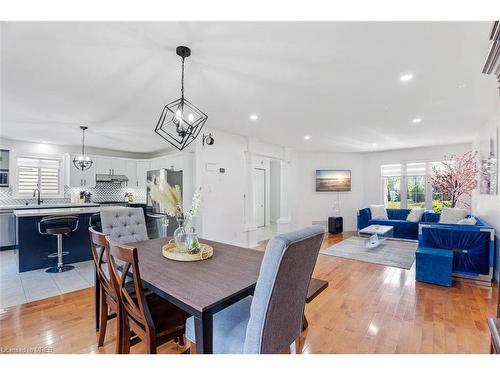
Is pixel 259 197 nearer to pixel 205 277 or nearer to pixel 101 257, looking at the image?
pixel 101 257

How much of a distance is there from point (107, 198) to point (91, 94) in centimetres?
468

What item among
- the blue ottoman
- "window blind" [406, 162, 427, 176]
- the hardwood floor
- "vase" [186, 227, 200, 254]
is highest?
"window blind" [406, 162, 427, 176]

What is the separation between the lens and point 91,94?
120 inches

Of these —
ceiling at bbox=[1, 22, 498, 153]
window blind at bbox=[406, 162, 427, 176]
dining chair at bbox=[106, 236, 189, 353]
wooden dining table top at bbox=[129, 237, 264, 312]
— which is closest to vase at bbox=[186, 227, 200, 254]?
wooden dining table top at bbox=[129, 237, 264, 312]

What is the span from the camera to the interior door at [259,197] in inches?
305

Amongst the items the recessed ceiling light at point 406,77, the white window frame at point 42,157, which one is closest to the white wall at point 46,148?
the white window frame at point 42,157

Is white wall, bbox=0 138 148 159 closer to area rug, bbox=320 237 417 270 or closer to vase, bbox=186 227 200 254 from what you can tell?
vase, bbox=186 227 200 254

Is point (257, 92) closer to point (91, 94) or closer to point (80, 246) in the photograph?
point (91, 94)

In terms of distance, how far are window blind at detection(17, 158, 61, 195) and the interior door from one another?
16.9ft

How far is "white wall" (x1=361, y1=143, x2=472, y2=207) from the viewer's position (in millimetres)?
6414

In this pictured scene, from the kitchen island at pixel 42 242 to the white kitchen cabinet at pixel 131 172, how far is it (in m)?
3.02

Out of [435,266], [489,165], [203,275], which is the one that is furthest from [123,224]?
→ [489,165]

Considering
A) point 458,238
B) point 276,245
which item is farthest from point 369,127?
point 276,245

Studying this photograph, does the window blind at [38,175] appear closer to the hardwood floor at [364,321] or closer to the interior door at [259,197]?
the hardwood floor at [364,321]
